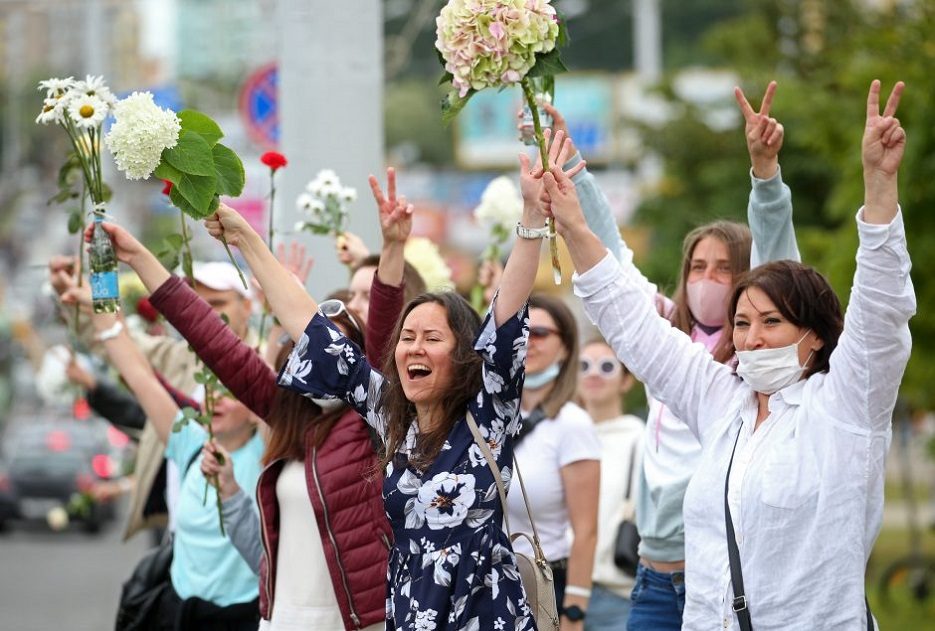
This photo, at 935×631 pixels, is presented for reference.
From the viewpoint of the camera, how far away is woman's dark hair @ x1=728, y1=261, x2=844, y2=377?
4371 millimetres

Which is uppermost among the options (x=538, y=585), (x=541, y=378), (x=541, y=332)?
(x=541, y=332)

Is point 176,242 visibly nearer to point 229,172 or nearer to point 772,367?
point 229,172

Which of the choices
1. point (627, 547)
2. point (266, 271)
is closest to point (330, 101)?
point (266, 271)

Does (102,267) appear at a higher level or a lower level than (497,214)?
lower

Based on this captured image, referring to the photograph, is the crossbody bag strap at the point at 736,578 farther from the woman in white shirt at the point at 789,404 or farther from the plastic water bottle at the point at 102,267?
the plastic water bottle at the point at 102,267

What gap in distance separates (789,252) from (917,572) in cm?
1045

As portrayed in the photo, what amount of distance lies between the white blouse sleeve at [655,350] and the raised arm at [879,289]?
0.48 meters

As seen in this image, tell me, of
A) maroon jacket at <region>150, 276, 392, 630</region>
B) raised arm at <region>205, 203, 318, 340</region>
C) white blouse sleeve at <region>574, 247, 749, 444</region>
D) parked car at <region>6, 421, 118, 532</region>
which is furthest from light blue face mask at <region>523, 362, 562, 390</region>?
parked car at <region>6, 421, 118, 532</region>

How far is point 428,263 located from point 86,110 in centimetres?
203

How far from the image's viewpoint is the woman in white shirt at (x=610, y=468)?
6566 mm

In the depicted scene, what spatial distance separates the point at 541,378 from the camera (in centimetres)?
636

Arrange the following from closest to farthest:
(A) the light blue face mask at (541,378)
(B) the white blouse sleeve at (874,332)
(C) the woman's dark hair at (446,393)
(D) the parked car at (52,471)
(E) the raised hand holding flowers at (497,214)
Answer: (B) the white blouse sleeve at (874,332), (C) the woman's dark hair at (446,393), (A) the light blue face mask at (541,378), (E) the raised hand holding flowers at (497,214), (D) the parked car at (52,471)

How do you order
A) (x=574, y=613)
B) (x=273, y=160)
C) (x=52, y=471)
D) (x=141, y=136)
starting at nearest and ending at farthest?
(x=141, y=136) → (x=273, y=160) → (x=574, y=613) → (x=52, y=471)

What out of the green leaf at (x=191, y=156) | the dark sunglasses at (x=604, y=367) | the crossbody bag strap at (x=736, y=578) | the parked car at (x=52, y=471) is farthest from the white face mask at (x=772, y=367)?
the parked car at (x=52, y=471)
